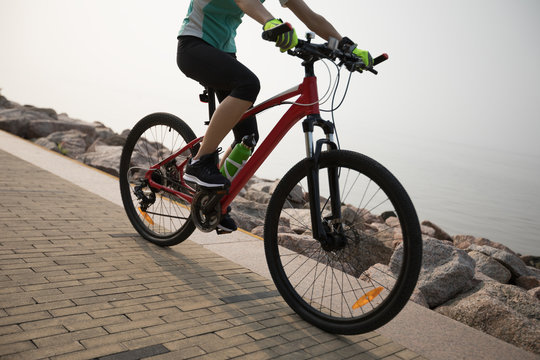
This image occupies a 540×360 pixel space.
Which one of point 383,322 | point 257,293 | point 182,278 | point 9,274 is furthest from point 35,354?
point 383,322

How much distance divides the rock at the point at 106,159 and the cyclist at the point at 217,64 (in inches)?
174

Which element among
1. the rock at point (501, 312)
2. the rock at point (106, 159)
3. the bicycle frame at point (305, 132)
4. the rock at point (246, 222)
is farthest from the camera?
the rock at point (106, 159)

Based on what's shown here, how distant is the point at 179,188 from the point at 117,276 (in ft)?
2.78

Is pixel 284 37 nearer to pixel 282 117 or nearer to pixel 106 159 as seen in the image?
pixel 282 117

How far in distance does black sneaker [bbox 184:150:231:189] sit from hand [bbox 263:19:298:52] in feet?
2.84

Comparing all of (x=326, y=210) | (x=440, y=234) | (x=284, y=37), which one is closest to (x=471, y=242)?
(x=440, y=234)

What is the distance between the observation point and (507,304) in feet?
10.5

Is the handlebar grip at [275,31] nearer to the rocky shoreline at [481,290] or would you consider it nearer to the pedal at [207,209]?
the pedal at [207,209]

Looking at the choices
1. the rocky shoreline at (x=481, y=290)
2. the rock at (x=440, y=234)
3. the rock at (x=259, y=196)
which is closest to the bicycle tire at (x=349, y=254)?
the rocky shoreline at (x=481, y=290)

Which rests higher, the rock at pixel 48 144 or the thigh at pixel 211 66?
the thigh at pixel 211 66

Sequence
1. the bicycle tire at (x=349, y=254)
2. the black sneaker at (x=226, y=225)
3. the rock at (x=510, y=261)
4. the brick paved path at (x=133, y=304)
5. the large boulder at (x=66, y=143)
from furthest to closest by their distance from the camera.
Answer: the large boulder at (x=66, y=143)
the rock at (x=510, y=261)
the black sneaker at (x=226, y=225)
the bicycle tire at (x=349, y=254)
the brick paved path at (x=133, y=304)

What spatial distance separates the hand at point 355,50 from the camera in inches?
97.1

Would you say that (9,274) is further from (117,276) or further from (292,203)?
(292,203)

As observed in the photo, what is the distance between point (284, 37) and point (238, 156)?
0.87 metres
